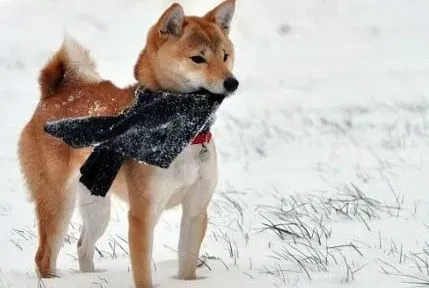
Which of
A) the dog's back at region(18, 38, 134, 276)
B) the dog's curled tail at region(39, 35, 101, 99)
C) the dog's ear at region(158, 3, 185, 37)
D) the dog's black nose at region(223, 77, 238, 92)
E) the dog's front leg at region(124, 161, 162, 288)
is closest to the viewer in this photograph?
the dog's black nose at region(223, 77, 238, 92)

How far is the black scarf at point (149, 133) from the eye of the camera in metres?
3.54

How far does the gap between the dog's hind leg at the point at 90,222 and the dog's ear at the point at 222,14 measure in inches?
51.8

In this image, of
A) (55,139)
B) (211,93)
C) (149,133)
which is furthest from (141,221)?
(55,139)

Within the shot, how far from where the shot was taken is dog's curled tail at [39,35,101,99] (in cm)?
454

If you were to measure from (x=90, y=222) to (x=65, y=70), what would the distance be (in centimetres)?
96

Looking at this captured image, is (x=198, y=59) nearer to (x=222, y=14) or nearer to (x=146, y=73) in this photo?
(x=146, y=73)

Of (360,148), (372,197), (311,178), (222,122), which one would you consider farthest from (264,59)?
(372,197)

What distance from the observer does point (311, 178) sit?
6633 mm

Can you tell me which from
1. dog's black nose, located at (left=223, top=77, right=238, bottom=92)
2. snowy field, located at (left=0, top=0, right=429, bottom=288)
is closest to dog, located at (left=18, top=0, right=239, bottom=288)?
dog's black nose, located at (left=223, top=77, right=238, bottom=92)

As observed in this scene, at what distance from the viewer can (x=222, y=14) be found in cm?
400

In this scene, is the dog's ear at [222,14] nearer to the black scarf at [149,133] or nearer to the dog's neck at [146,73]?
the dog's neck at [146,73]

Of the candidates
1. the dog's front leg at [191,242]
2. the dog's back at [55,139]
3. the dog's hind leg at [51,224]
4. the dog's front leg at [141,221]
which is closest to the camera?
the dog's front leg at [141,221]

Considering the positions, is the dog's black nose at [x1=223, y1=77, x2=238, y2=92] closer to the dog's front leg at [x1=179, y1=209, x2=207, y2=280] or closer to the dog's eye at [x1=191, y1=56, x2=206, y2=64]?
the dog's eye at [x1=191, y1=56, x2=206, y2=64]

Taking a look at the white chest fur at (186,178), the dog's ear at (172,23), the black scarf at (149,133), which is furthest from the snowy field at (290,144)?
the dog's ear at (172,23)
